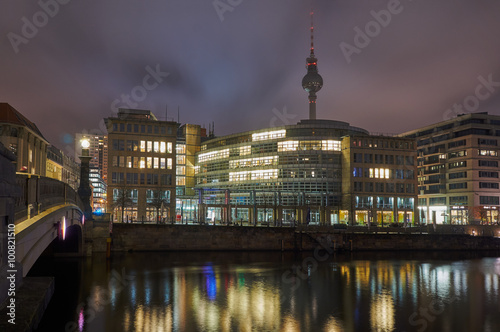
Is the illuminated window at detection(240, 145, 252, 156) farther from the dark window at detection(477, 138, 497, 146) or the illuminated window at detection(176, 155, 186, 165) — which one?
the dark window at detection(477, 138, 497, 146)

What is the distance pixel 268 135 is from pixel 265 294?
7166cm

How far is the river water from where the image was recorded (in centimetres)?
2675

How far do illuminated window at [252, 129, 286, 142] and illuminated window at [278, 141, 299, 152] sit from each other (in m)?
2.40

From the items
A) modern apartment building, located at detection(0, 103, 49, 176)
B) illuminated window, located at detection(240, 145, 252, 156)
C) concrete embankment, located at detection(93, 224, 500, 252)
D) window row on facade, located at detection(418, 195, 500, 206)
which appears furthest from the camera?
window row on facade, located at detection(418, 195, 500, 206)

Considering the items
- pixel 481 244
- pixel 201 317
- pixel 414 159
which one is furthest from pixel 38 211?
pixel 414 159

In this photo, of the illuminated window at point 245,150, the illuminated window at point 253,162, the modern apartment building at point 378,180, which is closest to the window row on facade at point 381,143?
the modern apartment building at point 378,180

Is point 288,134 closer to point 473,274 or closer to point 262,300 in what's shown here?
point 473,274

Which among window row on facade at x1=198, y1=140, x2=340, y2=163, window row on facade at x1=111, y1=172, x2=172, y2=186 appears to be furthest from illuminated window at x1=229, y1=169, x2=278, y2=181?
window row on facade at x1=111, y1=172, x2=172, y2=186

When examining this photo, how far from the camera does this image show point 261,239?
6531 cm

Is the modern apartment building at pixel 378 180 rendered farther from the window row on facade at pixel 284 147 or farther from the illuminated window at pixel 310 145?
the illuminated window at pixel 310 145

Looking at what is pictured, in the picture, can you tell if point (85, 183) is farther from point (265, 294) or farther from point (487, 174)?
point (487, 174)

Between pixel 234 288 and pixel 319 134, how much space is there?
221ft

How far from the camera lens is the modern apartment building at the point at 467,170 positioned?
112250mm

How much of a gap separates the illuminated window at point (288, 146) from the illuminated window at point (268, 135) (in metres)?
2.40
